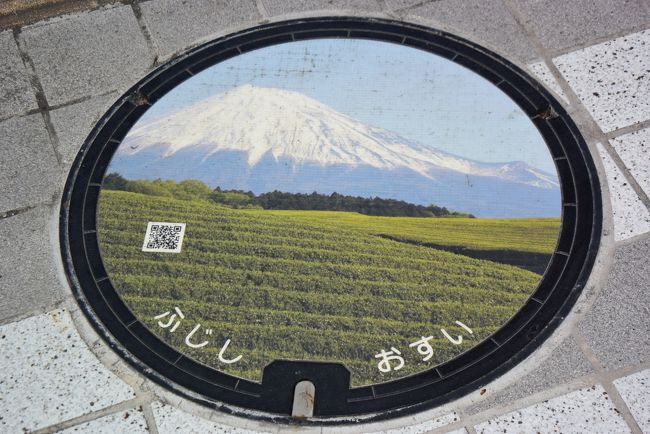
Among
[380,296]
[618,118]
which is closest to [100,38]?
[380,296]

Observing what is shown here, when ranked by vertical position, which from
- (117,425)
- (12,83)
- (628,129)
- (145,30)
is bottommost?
(117,425)

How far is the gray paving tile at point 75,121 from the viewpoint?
339 centimetres

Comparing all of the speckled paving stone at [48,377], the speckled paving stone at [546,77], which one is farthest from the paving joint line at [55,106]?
the speckled paving stone at [546,77]

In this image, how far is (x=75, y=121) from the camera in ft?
11.4

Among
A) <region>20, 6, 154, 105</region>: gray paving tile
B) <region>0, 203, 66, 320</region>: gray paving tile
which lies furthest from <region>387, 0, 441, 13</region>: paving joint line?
<region>0, 203, 66, 320</region>: gray paving tile

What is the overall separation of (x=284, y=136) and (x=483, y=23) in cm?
127

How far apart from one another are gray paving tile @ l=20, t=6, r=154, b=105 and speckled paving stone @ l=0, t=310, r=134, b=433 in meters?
1.31

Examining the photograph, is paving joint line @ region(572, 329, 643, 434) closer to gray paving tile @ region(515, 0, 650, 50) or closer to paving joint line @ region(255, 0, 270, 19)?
gray paving tile @ region(515, 0, 650, 50)

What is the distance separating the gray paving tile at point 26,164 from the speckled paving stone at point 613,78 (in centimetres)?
269

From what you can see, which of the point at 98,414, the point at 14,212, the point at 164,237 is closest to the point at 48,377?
the point at 98,414

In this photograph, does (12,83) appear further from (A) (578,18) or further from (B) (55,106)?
(A) (578,18)

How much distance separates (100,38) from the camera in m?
3.73

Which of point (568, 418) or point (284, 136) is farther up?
point (284, 136)

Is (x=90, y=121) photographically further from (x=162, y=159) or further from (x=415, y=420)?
(x=415, y=420)
